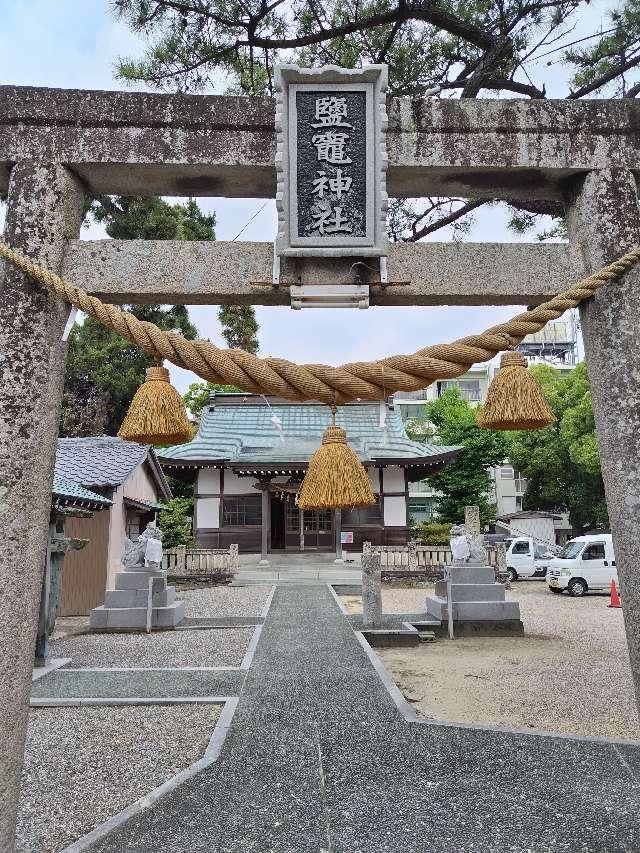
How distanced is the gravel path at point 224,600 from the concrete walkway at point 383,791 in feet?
21.3

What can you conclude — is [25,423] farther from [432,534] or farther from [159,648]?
[432,534]

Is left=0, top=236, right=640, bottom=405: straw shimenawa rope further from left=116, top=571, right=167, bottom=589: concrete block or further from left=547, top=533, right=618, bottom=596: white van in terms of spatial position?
left=547, top=533, right=618, bottom=596: white van

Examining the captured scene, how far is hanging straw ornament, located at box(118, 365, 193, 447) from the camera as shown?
259cm

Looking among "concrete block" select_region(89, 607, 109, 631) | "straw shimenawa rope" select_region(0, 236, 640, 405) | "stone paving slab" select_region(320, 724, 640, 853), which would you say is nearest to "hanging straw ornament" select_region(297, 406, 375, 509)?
"straw shimenawa rope" select_region(0, 236, 640, 405)

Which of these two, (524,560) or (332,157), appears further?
(524,560)

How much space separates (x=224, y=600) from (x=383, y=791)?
10.3 meters

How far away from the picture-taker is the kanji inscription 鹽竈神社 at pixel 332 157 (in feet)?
8.87

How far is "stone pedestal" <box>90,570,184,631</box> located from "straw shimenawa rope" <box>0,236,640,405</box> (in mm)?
8676

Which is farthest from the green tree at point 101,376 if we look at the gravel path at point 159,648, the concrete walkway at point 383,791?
the concrete walkway at point 383,791

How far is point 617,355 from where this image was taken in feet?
8.54

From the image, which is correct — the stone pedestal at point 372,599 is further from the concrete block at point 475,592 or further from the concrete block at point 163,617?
the concrete block at point 163,617

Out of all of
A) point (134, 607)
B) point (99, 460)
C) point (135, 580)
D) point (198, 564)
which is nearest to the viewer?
point (134, 607)

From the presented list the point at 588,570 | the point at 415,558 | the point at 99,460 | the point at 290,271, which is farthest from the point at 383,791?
the point at 588,570

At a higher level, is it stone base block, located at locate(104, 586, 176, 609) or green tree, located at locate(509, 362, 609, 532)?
green tree, located at locate(509, 362, 609, 532)
